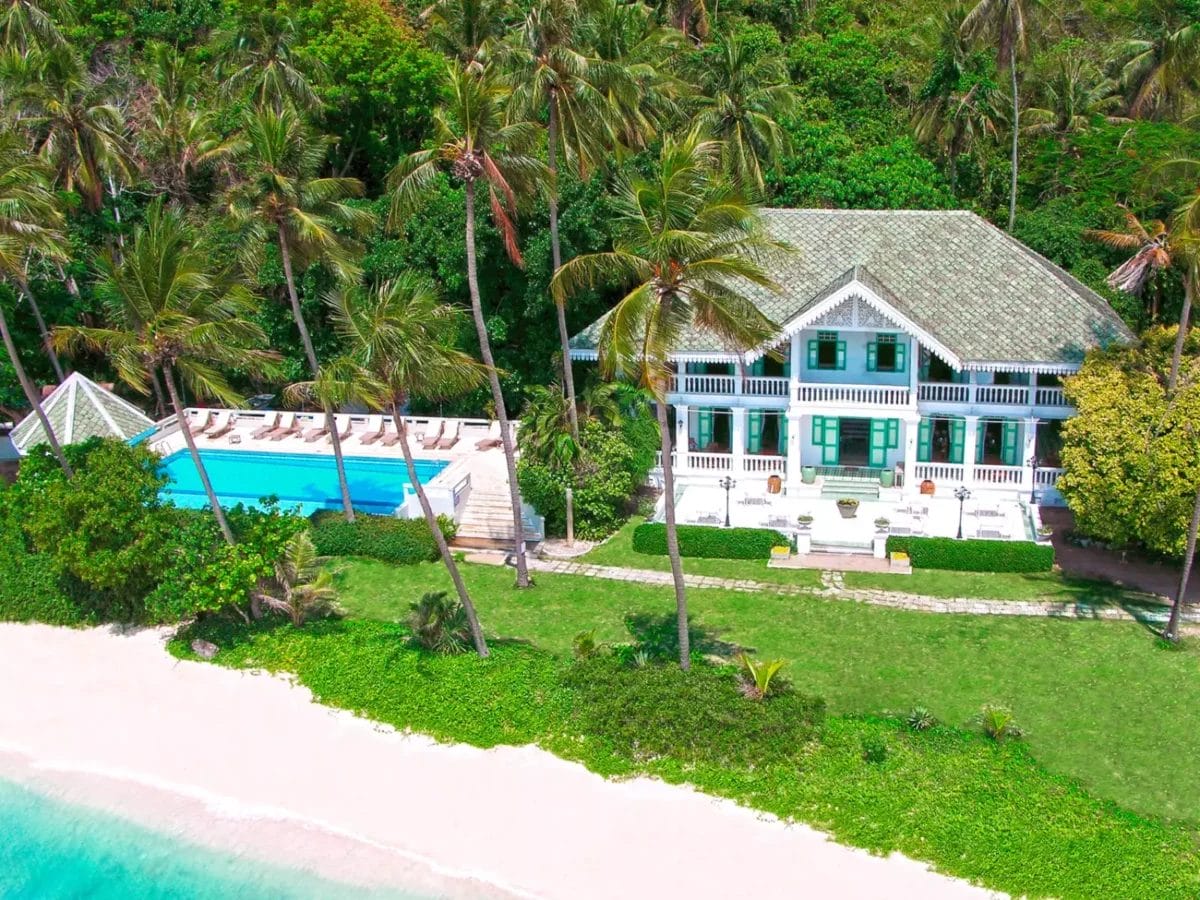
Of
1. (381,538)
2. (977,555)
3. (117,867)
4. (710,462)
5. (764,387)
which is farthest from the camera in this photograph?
(710,462)

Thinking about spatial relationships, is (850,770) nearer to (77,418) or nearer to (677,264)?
(677,264)

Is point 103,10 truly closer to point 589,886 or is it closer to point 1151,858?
point 589,886

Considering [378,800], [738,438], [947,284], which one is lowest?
[378,800]

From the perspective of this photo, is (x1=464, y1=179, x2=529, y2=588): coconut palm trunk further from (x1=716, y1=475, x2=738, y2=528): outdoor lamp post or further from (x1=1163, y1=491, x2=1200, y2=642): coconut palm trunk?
(x1=1163, y1=491, x2=1200, y2=642): coconut palm trunk

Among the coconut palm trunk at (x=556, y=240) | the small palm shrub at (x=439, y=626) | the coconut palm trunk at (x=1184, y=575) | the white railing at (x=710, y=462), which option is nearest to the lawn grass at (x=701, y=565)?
the coconut palm trunk at (x=556, y=240)

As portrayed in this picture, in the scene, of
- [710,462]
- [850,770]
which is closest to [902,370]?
[710,462]

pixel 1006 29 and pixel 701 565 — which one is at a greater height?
pixel 1006 29

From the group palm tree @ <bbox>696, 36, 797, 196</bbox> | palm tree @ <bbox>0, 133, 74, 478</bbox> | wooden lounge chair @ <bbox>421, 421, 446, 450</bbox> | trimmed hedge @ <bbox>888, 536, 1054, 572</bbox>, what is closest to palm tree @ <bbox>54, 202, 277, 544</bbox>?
palm tree @ <bbox>0, 133, 74, 478</bbox>

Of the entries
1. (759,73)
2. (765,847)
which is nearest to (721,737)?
(765,847)
